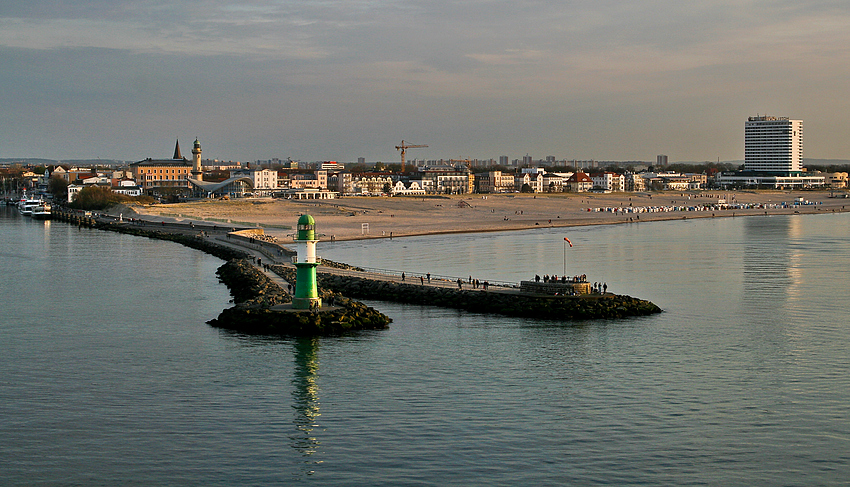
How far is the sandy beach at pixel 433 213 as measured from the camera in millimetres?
69294

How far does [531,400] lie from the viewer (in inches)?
684

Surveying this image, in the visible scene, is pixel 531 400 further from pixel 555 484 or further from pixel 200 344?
pixel 200 344

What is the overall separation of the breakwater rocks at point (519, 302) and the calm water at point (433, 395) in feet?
2.89

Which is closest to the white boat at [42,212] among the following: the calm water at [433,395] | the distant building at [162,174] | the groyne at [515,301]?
the distant building at [162,174]

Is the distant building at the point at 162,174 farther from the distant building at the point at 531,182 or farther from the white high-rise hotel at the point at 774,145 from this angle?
the white high-rise hotel at the point at 774,145

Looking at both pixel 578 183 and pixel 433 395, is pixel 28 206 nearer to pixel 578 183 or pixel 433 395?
pixel 578 183

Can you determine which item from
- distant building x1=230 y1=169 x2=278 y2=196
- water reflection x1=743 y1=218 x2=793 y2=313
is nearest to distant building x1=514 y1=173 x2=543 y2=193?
distant building x1=230 y1=169 x2=278 y2=196

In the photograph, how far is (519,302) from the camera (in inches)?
1112

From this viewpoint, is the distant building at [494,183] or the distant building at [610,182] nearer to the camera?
the distant building at [494,183]

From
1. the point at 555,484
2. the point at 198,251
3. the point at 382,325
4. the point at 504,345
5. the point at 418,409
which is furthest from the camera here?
the point at 198,251

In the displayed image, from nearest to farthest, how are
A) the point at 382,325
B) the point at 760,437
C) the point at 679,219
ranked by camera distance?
1. the point at 760,437
2. the point at 382,325
3. the point at 679,219

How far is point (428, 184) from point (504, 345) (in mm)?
106916

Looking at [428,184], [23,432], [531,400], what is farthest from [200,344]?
[428,184]

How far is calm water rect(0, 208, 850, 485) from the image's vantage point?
13789 mm
